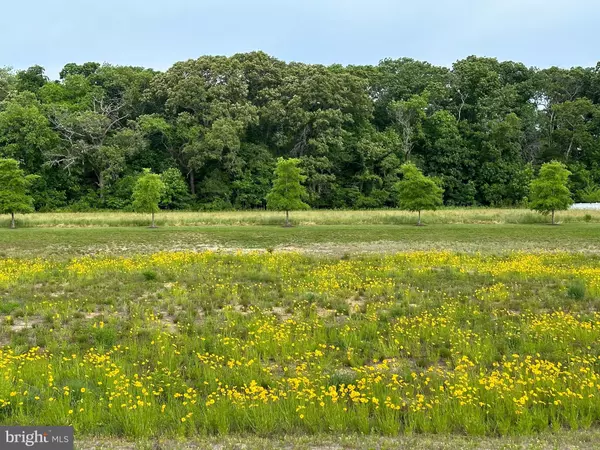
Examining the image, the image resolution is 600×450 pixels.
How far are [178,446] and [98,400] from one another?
5.63 ft

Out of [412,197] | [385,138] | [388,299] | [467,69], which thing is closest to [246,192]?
[385,138]

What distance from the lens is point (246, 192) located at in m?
67.6

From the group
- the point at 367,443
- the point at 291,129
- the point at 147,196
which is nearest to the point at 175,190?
→ the point at 291,129

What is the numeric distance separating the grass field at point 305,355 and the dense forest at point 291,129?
50.7 metres

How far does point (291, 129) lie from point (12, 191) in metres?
37.6

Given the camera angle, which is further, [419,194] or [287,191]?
[419,194]

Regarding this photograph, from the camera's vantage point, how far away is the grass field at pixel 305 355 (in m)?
5.73

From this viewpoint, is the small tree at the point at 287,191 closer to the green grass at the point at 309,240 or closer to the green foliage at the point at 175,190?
the green grass at the point at 309,240

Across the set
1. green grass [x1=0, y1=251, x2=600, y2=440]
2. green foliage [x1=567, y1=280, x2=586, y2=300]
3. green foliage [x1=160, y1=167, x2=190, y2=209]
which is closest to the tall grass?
green foliage [x1=160, y1=167, x2=190, y2=209]

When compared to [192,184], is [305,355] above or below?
below

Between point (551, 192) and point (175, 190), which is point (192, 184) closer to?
point (175, 190)

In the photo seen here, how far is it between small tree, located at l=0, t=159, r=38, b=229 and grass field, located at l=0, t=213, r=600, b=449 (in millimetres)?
27285

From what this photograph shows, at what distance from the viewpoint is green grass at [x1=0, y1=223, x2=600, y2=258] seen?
25.4 metres

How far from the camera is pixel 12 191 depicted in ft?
138
